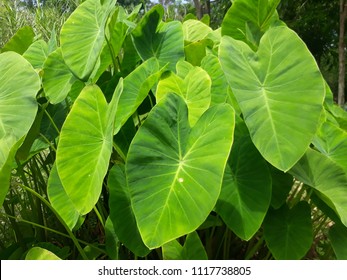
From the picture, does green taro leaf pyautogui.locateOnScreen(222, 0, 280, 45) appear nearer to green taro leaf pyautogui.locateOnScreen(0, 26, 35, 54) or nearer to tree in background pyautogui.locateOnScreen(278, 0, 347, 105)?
green taro leaf pyautogui.locateOnScreen(0, 26, 35, 54)

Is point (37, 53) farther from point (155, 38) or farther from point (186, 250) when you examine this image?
point (186, 250)

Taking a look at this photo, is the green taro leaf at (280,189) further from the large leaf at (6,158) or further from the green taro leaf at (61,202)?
the large leaf at (6,158)

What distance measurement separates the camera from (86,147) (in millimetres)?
1004

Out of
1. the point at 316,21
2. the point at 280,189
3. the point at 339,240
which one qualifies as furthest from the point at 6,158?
the point at 316,21

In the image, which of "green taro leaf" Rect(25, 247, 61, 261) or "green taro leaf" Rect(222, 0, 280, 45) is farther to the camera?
"green taro leaf" Rect(222, 0, 280, 45)

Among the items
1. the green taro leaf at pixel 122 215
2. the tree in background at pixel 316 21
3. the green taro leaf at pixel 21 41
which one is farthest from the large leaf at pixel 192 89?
the tree in background at pixel 316 21

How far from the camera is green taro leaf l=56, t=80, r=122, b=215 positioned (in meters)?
0.91

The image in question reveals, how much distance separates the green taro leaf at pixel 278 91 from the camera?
88 centimetres

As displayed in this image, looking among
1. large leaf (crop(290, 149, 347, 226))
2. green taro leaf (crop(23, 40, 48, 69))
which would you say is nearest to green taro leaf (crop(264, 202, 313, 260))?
large leaf (crop(290, 149, 347, 226))

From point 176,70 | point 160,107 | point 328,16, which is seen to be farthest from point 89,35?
point 328,16

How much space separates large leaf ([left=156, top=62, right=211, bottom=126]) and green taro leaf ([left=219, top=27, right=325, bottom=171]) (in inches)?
4.6

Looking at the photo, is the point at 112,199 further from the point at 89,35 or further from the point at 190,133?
the point at 89,35

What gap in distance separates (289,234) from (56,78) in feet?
2.82
